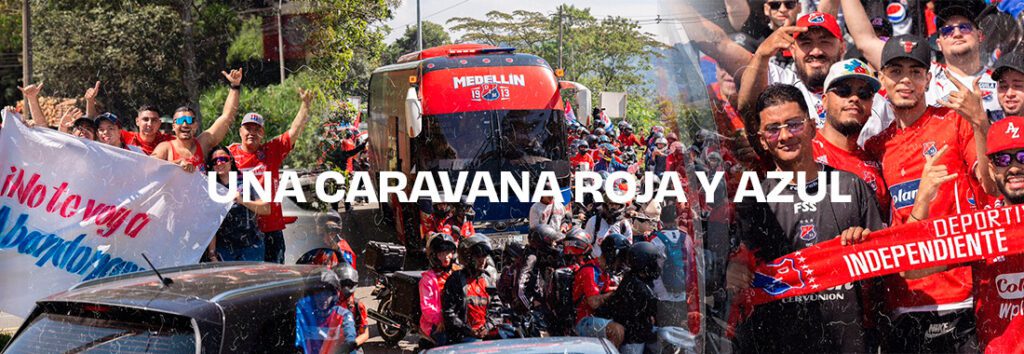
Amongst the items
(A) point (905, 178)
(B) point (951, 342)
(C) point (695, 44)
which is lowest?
(B) point (951, 342)

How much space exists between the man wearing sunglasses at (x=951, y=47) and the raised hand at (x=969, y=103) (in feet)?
0.04

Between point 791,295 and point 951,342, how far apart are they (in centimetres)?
54

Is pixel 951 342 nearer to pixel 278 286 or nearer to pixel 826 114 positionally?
pixel 826 114

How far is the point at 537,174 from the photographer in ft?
25.6

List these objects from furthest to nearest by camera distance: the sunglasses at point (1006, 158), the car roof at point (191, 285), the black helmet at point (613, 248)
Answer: the black helmet at point (613, 248)
the sunglasses at point (1006, 158)
the car roof at point (191, 285)

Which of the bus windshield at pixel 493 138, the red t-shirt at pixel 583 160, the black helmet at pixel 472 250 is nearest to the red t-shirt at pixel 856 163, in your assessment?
the black helmet at pixel 472 250

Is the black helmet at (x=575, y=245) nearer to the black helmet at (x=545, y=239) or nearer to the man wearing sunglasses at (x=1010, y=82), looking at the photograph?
the black helmet at (x=545, y=239)

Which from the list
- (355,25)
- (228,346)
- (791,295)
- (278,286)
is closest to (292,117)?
(355,25)

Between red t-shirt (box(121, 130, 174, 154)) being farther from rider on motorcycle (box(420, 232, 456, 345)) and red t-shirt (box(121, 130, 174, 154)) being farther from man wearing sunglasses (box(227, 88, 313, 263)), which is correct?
rider on motorcycle (box(420, 232, 456, 345))

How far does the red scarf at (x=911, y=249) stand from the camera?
3346 mm

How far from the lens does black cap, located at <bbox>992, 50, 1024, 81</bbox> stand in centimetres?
333

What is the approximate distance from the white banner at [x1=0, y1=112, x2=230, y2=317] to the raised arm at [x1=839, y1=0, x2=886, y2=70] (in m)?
2.87

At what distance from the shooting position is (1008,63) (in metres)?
3.35

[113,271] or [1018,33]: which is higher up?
[1018,33]
